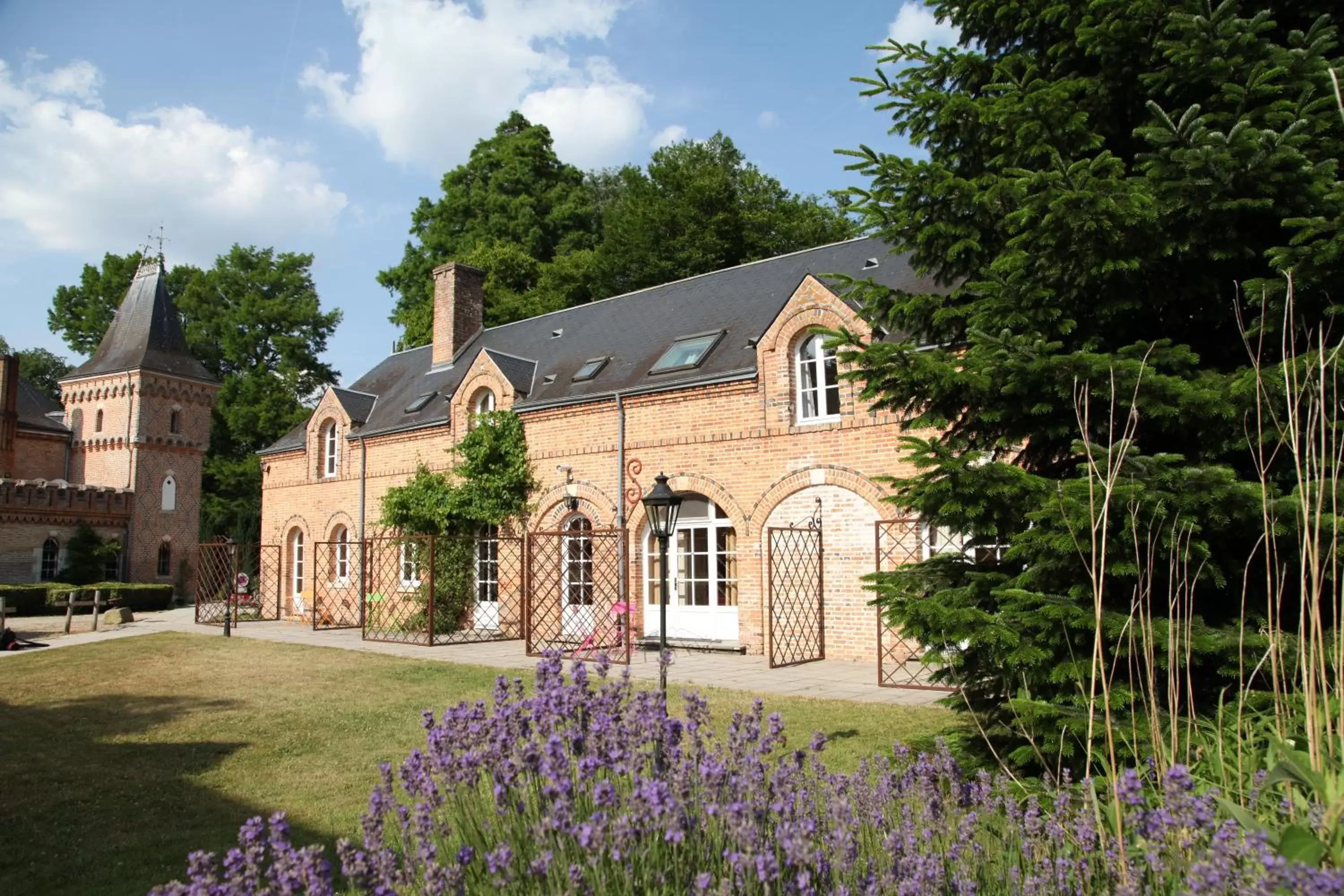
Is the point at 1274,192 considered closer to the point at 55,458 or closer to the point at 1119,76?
the point at 1119,76

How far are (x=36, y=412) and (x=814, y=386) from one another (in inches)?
1512

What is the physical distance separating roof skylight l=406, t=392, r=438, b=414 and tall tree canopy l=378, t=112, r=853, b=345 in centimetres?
930

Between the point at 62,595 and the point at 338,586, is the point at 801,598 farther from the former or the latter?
the point at 62,595

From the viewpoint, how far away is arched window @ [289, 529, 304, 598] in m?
23.9

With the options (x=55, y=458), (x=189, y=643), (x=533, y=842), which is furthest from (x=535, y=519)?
(x=55, y=458)

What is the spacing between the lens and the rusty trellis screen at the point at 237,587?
854 inches

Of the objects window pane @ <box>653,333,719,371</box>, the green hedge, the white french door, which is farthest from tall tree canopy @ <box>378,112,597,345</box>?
the white french door

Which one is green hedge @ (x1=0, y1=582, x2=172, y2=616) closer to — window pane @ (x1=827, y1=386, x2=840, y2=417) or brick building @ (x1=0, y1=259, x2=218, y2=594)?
brick building @ (x1=0, y1=259, x2=218, y2=594)

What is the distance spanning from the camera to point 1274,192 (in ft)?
13.9

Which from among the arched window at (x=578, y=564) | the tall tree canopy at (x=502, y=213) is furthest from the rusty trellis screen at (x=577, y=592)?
the tall tree canopy at (x=502, y=213)

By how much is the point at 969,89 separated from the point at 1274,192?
6.94 ft

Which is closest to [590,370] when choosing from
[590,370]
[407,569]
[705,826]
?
[590,370]

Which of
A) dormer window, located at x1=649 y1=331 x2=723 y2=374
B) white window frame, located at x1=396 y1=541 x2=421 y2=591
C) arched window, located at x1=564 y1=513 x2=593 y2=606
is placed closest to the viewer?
dormer window, located at x1=649 y1=331 x2=723 y2=374

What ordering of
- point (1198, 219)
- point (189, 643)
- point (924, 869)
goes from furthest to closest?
1. point (189, 643)
2. point (1198, 219)
3. point (924, 869)
